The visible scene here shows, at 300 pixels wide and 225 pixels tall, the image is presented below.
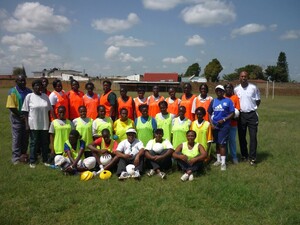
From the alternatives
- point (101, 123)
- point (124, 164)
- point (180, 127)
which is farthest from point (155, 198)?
point (101, 123)

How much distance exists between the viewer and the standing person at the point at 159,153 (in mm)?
6770

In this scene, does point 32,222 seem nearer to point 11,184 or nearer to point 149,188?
point 11,184

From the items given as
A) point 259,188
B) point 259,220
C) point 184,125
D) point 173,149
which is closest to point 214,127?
point 184,125

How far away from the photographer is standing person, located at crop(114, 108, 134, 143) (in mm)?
7215

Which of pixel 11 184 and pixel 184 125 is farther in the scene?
pixel 184 125

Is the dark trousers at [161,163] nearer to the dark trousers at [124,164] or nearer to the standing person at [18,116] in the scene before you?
the dark trousers at [124,164]

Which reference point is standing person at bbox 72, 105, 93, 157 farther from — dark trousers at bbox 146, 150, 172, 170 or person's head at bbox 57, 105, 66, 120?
dark trousers at bbox 146, 150, 172, 170

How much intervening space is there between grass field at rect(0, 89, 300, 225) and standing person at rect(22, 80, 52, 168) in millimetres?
656

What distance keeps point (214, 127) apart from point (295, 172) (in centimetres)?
205

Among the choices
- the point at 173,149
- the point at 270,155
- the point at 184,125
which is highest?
the point at 184,125

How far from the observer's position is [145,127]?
23.8 feet

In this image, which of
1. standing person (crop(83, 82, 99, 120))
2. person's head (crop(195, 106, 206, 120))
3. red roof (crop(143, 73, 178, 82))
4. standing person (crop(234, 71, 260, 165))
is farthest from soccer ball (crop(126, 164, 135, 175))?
red roof (crop(143, 73, 178, 82))

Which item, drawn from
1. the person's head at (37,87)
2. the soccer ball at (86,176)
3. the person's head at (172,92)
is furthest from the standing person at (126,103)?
the person's head at (37,87)

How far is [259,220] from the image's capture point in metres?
4.62
